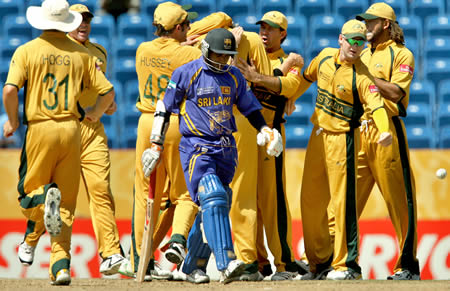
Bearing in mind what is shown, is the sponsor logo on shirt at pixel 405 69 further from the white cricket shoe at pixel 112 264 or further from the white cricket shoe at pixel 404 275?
the white cricket shoe at pixel 112 264

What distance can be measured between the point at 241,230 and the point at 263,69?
4.64ft

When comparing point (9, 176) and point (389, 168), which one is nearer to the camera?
point (389, 168)

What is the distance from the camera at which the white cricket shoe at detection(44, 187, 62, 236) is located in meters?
6.07

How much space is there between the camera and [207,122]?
634cm

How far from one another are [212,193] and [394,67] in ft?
8.29

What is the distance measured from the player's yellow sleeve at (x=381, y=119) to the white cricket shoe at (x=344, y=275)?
1258 mm

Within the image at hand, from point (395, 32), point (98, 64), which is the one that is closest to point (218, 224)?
point (98, 64)

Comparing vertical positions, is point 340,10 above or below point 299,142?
above

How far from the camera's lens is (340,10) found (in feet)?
41.8

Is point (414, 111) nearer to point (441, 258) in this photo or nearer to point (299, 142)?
point (299, 142)

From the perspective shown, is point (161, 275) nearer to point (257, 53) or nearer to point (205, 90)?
point (205, 90)

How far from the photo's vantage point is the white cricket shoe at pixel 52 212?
6.07 meters

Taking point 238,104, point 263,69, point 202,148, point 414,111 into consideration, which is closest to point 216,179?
point 202,148

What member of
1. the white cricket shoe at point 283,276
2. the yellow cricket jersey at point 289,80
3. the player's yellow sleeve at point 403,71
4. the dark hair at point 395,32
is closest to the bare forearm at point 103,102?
the yellow cricket jersey at point 289,80
